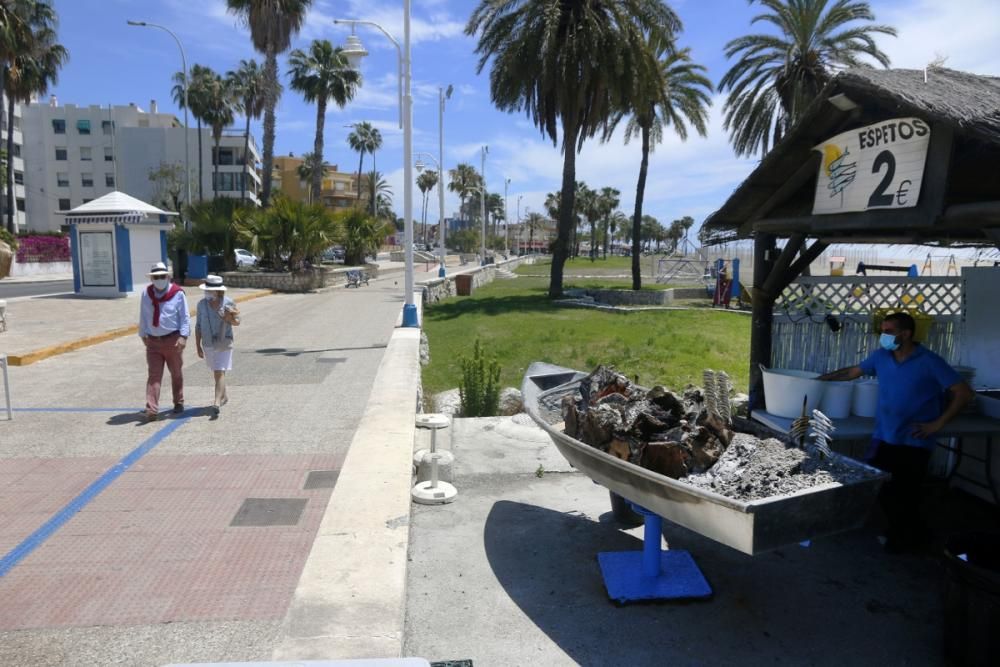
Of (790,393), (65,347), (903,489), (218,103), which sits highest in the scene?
(218,103)

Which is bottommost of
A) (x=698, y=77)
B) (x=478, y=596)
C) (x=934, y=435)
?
(x=478, y=596)

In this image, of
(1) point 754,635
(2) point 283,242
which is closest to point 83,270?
(2) point 283,242

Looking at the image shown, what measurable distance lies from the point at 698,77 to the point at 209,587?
106 feet

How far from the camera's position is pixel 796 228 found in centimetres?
593

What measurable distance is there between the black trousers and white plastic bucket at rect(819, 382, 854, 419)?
0.86 m

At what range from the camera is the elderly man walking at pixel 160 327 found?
764 cm

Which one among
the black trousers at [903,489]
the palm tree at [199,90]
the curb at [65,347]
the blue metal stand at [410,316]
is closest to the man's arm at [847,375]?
the black trousers at [903,489]

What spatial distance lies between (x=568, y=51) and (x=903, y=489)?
22367mm

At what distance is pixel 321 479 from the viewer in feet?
19.5

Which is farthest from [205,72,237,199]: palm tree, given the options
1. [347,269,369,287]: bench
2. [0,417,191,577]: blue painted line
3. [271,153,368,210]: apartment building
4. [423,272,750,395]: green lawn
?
[0,417,191,577]: blue painted line

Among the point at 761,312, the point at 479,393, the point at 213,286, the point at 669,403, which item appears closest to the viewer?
the point at 669,403

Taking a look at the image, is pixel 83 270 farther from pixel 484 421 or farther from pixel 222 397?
pixel 484 421

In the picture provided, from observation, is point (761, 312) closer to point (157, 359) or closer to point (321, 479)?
point (321, 479)

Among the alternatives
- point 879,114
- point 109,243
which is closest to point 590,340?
point 879,114
